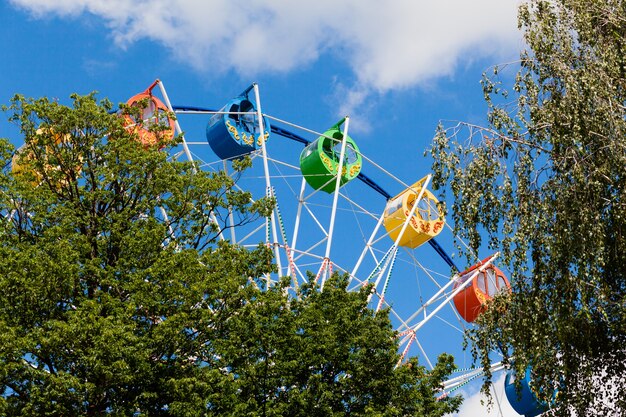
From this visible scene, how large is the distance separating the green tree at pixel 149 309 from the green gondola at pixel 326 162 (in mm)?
8313

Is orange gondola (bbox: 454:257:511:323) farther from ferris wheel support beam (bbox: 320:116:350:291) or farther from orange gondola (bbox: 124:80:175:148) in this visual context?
orange gondola (bbox: 124:80:175:148)

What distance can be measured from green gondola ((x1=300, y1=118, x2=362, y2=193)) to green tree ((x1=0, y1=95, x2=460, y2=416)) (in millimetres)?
8313

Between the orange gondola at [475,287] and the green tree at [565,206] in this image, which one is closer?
the green tree at [565,206]

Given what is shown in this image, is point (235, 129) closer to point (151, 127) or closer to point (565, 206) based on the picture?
point (151, 127)

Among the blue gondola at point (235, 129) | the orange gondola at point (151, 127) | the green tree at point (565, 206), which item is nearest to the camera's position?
the green tree at point (565, 206)

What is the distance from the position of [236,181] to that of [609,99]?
33.8 feet

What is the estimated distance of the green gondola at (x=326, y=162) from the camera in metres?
30.8

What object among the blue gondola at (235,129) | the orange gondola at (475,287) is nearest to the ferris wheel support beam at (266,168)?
the blue gondola at (235,129)

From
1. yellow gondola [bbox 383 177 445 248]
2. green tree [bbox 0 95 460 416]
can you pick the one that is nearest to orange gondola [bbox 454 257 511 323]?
yellow gondola [bbox 383 177 445 248]

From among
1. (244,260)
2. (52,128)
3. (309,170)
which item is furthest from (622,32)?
(309,170)

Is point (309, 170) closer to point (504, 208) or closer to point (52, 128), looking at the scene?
point (52, 128)

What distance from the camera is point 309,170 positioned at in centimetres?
3111

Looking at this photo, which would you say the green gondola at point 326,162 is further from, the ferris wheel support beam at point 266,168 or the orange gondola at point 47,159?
the orange gondola at point 47,159

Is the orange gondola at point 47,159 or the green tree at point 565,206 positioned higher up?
the orange gondola at point 47,159
